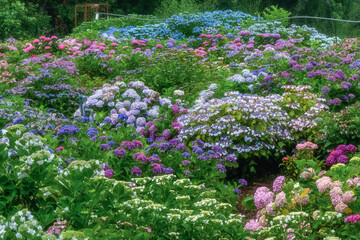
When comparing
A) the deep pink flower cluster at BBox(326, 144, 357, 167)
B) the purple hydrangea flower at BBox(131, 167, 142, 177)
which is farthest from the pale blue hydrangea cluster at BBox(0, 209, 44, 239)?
the deep pink flower cluster at BBox(326, 144, 357, 167)

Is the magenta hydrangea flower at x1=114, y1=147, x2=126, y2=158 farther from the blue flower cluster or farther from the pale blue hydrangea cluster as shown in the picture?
the blue flower cluster

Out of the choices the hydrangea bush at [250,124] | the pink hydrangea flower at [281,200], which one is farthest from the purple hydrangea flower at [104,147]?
the pink hydrangea flower at [281,200]

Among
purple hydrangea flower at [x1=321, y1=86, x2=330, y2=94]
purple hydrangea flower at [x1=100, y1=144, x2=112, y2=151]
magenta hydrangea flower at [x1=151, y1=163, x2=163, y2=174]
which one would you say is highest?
purple hydrangea flower at [x1=321, y1=86, x2=330, y2=94]

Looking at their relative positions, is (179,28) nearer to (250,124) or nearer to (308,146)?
(250,124)

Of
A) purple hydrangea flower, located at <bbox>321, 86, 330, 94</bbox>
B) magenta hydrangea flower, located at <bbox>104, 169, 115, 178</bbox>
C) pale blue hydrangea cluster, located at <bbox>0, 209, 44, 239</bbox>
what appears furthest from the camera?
purple hydrangea flower, located at <bbox>321, 86, 330, 94</bbox>

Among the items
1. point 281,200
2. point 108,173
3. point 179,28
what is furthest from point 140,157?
point 179,28

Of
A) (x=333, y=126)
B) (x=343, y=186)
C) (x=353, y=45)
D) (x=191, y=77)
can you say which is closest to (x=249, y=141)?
(x=333, y=126)

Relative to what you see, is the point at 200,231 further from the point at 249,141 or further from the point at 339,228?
the point at 249,141

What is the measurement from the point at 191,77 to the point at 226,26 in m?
5.97

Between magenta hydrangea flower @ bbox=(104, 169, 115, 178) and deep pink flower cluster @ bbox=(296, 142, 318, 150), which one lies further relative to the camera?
deep pink flower cluster @ bbox=(296, 142, 318, 150)

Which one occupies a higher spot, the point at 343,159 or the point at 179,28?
the point at 343,159

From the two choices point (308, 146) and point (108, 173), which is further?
point (308, 146)

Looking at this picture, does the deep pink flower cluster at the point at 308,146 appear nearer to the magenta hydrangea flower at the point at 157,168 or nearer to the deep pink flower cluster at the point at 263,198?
the deep pink flower cluster at the point at 263,198

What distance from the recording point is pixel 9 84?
31.4ft
